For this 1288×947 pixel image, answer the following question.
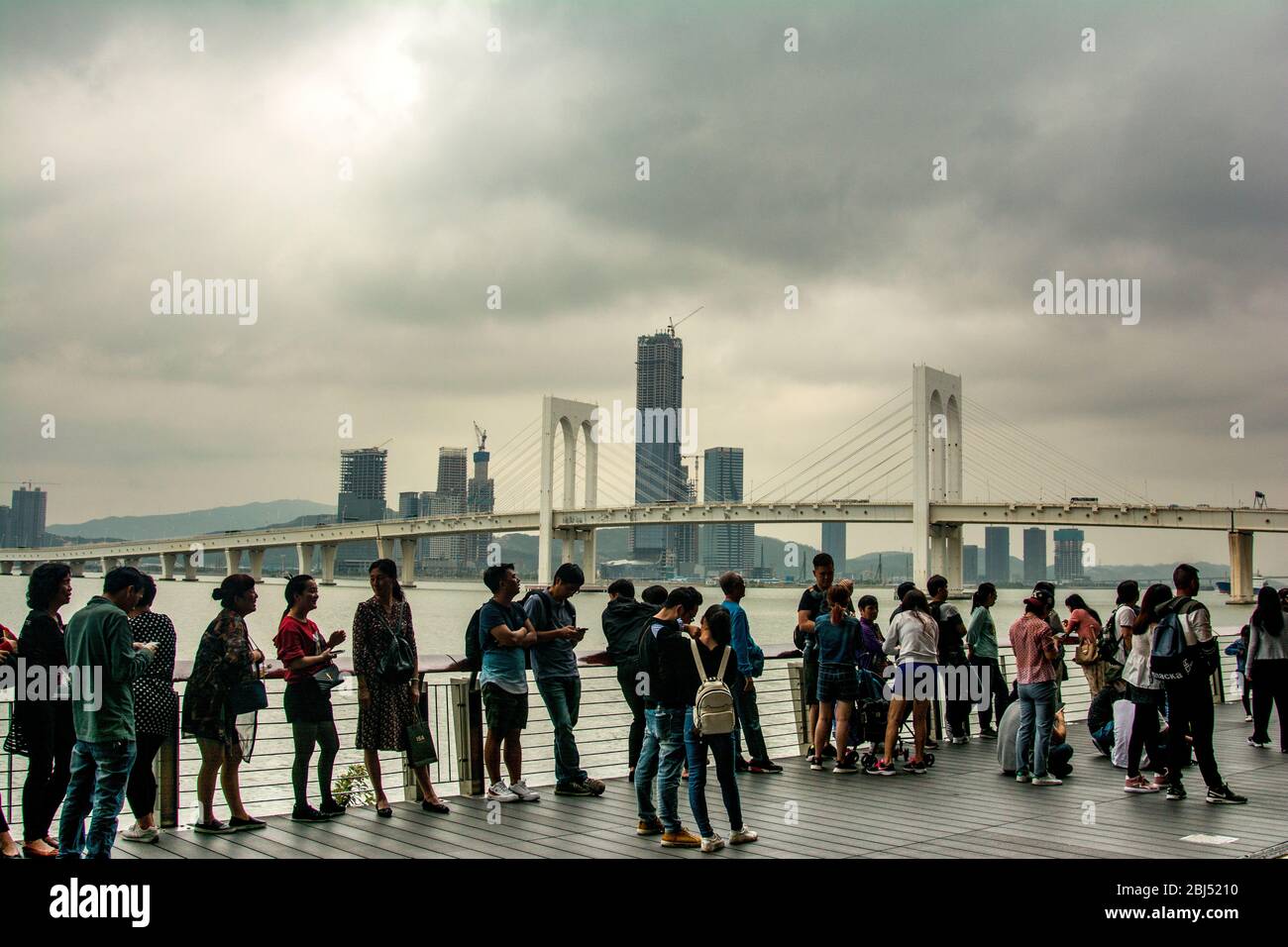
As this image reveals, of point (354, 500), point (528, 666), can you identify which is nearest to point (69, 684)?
point (528, 666)

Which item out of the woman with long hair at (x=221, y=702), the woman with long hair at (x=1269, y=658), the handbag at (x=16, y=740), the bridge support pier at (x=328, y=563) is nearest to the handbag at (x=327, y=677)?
the woman with long hair at (x=221, y=702)

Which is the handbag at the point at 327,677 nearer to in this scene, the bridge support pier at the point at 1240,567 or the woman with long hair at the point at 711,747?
the woman with long hair at the point at 711,747

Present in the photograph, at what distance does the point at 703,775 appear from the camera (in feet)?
18.7

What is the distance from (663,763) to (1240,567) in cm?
5415

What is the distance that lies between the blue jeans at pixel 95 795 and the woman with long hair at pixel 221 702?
68 cm

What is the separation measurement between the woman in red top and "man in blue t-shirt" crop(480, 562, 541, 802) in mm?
937

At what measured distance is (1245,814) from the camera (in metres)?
6.68

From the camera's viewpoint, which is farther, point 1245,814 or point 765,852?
point 1245,814

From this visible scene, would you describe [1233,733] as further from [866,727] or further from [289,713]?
[289,713]

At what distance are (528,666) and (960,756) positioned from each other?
372 centimetres

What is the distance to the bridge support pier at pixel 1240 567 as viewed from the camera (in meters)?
52.7

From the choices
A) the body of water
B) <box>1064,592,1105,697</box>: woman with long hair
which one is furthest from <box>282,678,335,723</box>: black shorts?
the body of water

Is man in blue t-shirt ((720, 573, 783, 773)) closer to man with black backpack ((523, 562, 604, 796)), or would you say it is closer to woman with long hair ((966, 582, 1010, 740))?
man with black backpack ((523, 562, 604, 796))

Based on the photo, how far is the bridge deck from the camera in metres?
5.61
